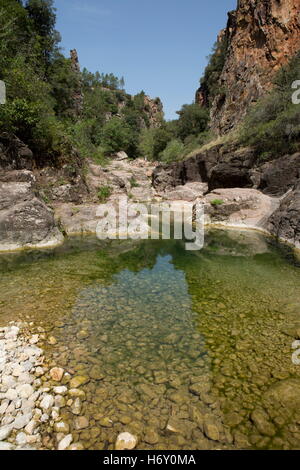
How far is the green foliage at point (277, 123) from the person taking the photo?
1962cm

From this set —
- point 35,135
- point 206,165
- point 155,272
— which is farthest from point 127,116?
point 155,272

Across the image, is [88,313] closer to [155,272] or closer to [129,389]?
[129,389]

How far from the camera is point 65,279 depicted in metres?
7.79

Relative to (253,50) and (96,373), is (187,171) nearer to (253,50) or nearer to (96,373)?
(253,50)

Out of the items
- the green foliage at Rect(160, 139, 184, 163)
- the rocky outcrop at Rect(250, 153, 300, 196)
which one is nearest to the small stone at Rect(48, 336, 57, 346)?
the rocky outcrop at Rect(250, 153, 300, 196)

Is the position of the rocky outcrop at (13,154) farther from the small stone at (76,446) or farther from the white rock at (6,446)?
the small stone at (76,446)

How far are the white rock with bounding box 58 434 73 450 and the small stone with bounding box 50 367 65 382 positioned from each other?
3.12 feet

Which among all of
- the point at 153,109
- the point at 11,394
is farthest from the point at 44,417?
the point at 153,109

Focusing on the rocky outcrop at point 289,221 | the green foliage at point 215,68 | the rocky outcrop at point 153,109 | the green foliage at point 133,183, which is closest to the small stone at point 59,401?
the rocky outcrop at point 289,221

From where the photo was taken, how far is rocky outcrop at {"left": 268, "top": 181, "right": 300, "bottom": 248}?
12469mm

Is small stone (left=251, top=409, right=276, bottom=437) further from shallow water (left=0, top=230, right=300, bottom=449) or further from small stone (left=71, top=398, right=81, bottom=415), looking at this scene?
small stone (left=71, top=398, right=81, bottom=415)

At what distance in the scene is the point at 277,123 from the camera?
21016mm

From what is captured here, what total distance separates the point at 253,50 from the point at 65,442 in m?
43.4
